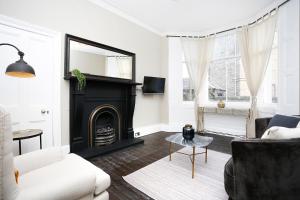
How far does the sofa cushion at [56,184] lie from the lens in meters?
0.91

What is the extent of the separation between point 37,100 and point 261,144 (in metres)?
2.99

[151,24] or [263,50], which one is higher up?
[151,24]

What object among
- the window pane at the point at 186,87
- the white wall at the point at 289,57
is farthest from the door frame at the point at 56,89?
the white wall at the point at 289,57

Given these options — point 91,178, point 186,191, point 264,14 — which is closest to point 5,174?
point 91,178

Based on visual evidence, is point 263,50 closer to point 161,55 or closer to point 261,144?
point 161,55

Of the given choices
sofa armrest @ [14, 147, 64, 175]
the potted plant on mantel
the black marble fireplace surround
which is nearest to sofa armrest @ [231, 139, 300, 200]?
sofa armrest @ [14, 147, 64, 175]

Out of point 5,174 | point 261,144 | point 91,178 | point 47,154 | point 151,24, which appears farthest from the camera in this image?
point 151,24

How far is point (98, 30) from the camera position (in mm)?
3223

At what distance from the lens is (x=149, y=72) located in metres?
4.42

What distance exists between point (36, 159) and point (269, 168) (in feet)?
6.73

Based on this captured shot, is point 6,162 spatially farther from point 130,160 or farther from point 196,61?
point 196,61

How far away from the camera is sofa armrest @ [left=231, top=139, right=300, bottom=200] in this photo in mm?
1210

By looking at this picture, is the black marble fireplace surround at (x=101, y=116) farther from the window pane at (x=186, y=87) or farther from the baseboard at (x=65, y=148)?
the window pane at (x=186, y=87)

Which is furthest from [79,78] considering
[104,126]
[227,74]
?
[227,74]
